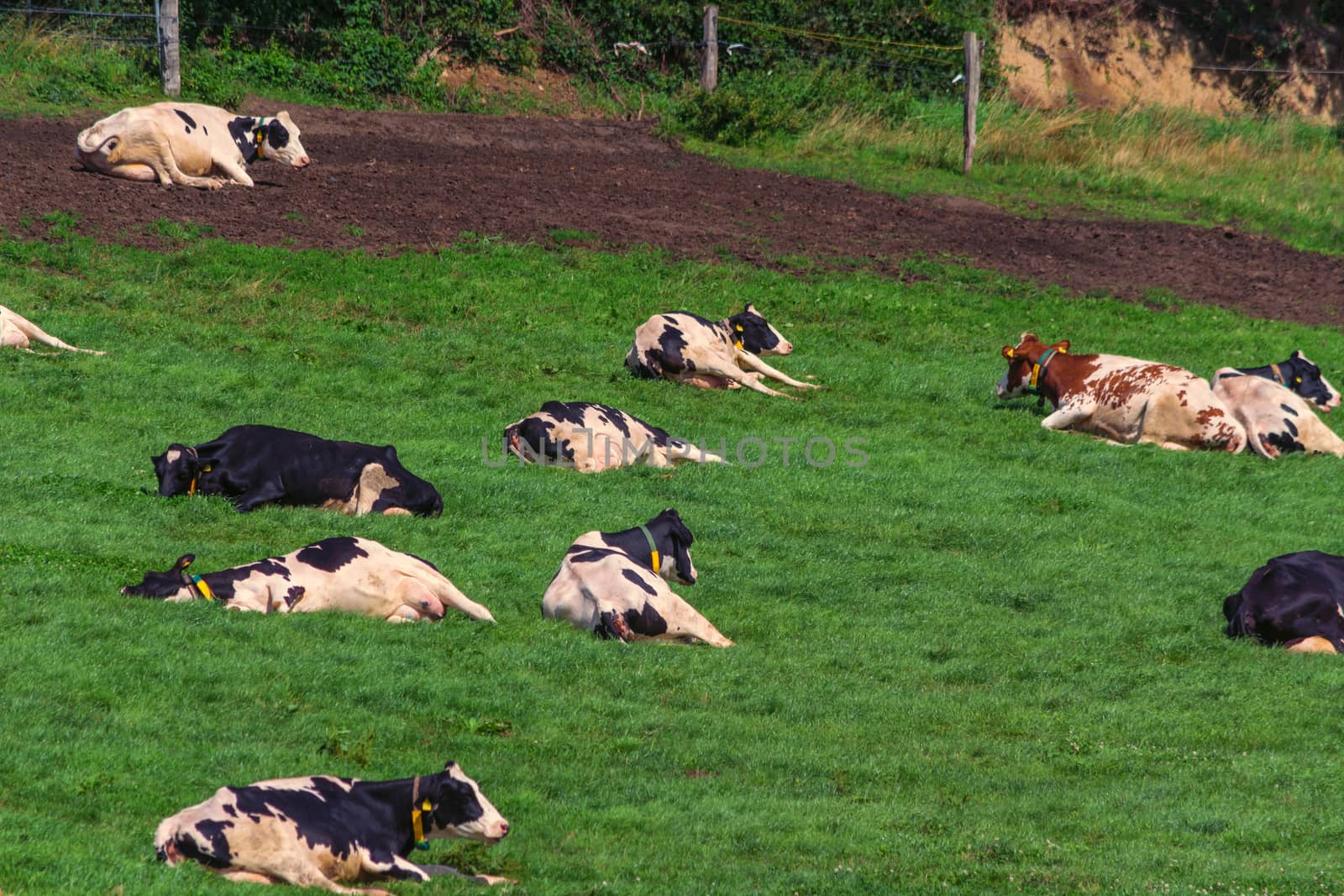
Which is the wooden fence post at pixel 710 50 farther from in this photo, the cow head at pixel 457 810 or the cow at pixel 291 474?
the cow head at pixel 457 810

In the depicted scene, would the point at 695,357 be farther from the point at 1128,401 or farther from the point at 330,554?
the point at 330,554

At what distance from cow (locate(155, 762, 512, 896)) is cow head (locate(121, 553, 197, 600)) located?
3509 mm

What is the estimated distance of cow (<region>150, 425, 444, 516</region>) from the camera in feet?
42.7

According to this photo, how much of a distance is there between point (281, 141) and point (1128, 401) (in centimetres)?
1315

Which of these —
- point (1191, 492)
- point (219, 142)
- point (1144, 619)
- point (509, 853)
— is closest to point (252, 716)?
point (509, 853)

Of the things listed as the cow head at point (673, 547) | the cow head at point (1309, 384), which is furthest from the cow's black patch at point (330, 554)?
the cow head at point (1309, 384)

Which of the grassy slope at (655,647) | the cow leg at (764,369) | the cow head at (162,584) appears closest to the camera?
the grassy slope at (655,647)

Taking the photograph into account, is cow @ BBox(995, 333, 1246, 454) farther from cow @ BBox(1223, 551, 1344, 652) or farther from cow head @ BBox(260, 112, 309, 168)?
cow head @ BBox(260, 112, 309, 168)

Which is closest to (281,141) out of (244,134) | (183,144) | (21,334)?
(244,134)

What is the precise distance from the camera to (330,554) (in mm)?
10773

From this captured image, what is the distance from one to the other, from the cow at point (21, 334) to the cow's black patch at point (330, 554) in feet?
25.6

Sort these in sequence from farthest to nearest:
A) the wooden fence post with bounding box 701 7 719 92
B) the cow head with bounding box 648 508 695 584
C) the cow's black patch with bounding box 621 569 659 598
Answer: the wooden fence post with bounding box 701 7 719 92, the cow head with bounding box 648 508 695 584, the cow's black patch with bounding box 621 569 659 598

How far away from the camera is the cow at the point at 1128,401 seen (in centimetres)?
1752

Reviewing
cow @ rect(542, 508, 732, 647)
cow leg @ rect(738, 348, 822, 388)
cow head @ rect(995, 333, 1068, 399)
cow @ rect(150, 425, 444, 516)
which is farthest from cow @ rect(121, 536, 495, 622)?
cow head @ rect(995, 333, 1068, 399)
